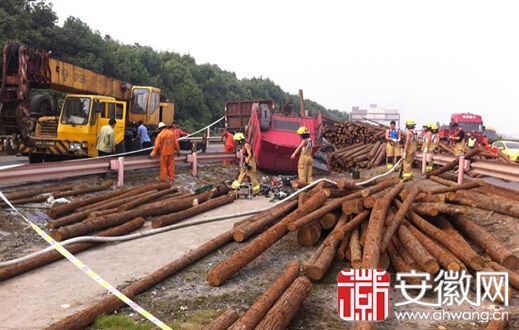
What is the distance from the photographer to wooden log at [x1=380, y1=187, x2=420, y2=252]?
5895mm

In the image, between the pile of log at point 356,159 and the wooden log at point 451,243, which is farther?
the pile of log at point 356,159

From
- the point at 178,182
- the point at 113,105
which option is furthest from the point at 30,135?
the point at 178,182

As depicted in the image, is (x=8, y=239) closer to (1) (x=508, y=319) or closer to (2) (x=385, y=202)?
(2) (x=385, y=202)

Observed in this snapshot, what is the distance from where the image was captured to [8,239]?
694cm

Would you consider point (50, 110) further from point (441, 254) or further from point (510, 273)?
point (510, 273)

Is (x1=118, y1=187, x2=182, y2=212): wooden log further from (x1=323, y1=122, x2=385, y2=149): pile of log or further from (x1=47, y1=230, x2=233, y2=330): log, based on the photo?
(x1=323, y1=122, x2=385, y2=149): pile of log

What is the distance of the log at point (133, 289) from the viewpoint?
415 centimetres

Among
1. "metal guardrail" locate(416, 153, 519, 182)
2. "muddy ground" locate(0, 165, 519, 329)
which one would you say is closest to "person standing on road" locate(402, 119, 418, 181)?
"metal guardrail" locate(416, 153, 519, 182)

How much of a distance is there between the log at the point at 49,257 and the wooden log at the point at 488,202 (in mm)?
5522

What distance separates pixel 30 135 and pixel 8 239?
7009 mm

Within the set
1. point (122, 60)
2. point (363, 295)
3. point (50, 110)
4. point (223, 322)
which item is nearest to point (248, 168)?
point (363, 295)

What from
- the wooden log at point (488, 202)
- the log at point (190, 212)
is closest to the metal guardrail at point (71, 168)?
the log at point (190, 212)

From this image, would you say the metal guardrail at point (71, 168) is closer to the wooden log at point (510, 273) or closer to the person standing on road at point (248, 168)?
the person standing on road at point (248, 168)

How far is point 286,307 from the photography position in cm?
434
